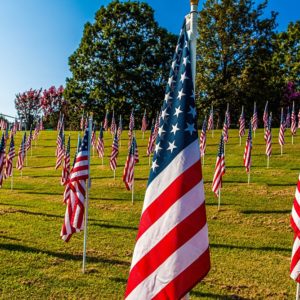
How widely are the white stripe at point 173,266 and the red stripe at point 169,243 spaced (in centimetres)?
5

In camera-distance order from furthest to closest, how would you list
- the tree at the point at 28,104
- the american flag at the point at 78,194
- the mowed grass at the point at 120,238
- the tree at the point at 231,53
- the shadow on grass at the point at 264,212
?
the tree at the point at 28,104, the tree at the point at 231,53, the shadow on grass at the point at 264,212, the american flag at the point at 78,194, the mowed grass at the point at 120,238

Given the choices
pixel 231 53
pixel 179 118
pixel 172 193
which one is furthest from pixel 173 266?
pixel 231 53

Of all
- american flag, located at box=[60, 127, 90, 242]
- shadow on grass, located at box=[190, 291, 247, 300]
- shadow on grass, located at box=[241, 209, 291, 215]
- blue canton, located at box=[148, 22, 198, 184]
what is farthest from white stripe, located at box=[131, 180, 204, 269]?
shadow on grass, located at box=[241, 209, 291, 215]

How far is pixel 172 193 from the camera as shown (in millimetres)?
4875

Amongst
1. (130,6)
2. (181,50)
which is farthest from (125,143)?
(181,50)

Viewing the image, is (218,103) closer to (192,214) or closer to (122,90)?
(122,90)

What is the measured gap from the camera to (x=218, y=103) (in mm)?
51625

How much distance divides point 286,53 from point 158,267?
5791 centimetres

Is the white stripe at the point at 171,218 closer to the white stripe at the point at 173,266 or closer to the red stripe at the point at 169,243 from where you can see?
the red stripe at the point at 169,243

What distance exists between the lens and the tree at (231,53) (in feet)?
169

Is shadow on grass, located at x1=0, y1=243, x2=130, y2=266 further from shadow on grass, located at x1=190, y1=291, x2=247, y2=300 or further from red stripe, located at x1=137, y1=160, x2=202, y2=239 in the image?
red stripe, located at x1=137, y1=160, x2=202, y2=239

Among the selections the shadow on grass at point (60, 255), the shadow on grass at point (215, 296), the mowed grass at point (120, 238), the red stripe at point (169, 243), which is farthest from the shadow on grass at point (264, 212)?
the red stripe at point (169, 243)

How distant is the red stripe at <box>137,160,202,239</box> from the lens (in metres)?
4.85

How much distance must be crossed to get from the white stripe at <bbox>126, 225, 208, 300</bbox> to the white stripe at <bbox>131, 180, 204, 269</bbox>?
28cm
